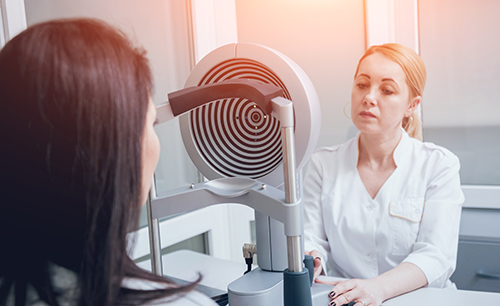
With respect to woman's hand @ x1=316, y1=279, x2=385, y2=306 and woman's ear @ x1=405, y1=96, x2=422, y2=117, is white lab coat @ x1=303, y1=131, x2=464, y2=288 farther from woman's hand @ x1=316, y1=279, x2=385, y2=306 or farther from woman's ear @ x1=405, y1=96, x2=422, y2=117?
woman's hand @ x1=316, y1=279, x2=385, y2=306

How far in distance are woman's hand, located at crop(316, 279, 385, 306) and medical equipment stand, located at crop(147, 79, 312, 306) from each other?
29 cm

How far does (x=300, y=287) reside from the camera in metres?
0.59

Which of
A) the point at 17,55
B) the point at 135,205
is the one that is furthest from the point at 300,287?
the point at 17,55

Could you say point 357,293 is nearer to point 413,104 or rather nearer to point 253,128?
point 253,128

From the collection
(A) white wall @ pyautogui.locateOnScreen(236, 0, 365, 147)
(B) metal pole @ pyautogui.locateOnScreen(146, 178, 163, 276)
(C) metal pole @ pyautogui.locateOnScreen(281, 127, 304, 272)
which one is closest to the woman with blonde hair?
(A) white wall @ pyautogui.locateOnScreen(236, 0, 365, 147)

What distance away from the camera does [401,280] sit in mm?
1095

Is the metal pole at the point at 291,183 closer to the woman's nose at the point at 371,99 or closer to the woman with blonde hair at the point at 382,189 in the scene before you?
the woman with blonde hair at the point at 382,189

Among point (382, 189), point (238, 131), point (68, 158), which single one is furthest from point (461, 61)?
point (68, 158)

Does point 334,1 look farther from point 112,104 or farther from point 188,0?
point 112,104

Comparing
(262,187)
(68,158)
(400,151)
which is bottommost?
(400,151)

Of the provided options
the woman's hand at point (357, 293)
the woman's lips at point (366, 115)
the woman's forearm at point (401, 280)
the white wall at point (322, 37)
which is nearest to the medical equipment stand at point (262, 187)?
the woman's hand at point (357, 293)

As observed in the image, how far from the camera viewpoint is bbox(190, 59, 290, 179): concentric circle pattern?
29.3 inches

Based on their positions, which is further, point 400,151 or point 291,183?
point 400,151

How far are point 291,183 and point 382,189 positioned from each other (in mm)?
954
